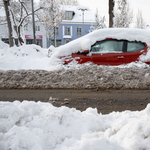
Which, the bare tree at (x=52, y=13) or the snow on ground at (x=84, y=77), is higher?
the bare tree at (x=52, y=13)

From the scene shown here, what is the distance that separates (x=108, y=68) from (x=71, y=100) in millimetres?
2055

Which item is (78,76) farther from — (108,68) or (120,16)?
(120,16)

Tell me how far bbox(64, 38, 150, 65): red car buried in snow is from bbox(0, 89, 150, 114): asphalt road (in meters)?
1.60

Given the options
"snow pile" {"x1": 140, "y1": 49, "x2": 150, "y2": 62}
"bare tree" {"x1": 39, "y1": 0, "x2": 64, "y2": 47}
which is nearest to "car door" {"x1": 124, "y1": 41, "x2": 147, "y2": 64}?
"snow pile" {"x1": 140, "y1": 49, "x2": 150, "y2": 62}

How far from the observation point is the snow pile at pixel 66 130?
1366 millimetres

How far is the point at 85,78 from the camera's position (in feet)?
14.5

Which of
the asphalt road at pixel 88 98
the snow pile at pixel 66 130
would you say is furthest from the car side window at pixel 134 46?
the snow pile at pixel 66 130

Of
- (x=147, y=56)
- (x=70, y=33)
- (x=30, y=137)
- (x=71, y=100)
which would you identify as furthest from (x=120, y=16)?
(x=30, y=137)

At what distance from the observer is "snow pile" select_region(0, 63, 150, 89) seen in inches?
164

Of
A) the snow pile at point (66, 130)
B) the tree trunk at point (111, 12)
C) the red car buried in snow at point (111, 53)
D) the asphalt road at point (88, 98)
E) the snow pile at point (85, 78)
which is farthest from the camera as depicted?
the tree trunk at point (111, 12)

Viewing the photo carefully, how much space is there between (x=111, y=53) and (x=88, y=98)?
2.43m

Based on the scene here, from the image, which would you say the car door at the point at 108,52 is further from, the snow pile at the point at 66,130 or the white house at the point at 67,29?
the white house at the point at 67,29

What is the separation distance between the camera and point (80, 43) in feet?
17.8

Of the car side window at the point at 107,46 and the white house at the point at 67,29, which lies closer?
the car side window at the point at 107,46
